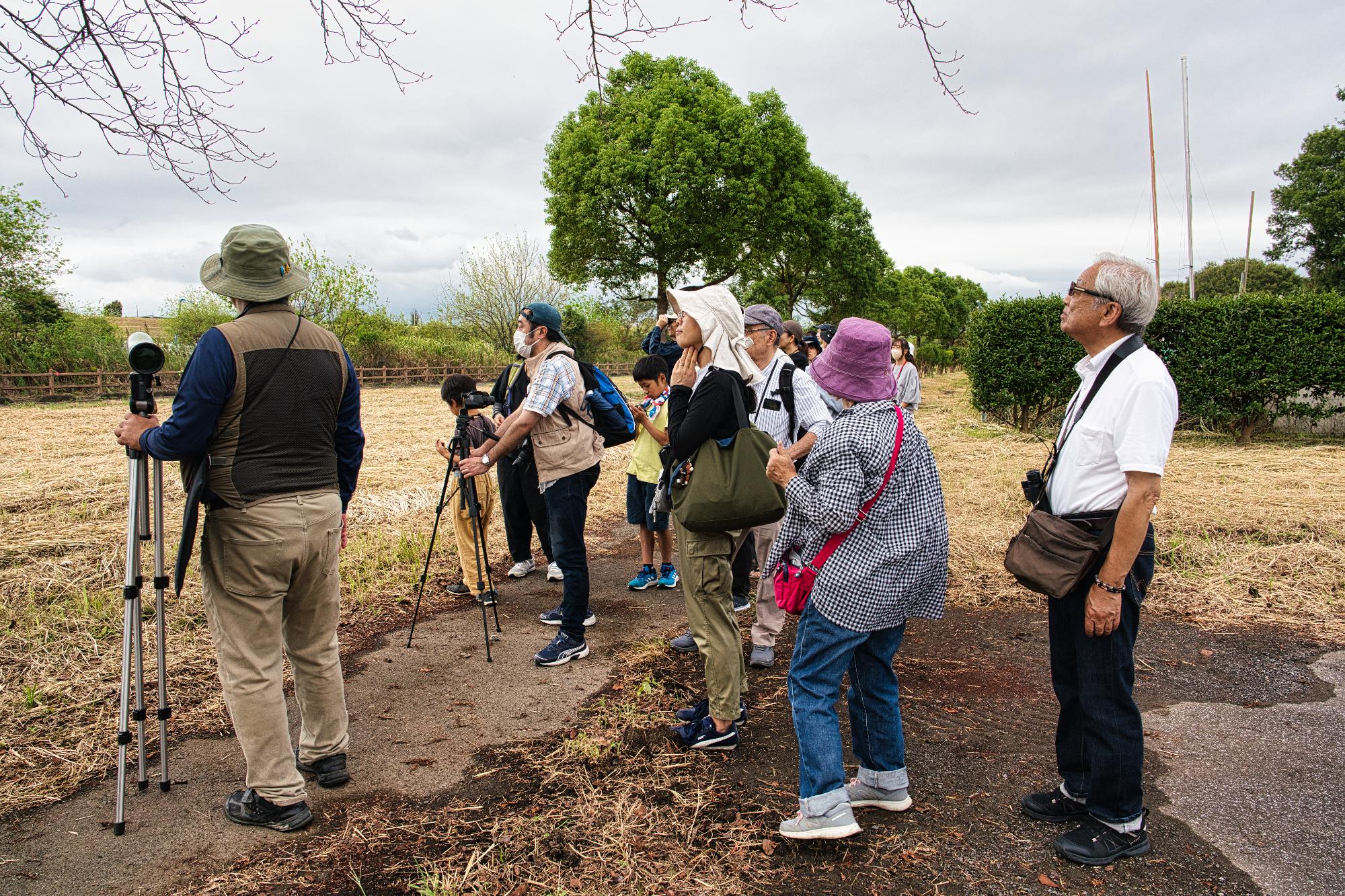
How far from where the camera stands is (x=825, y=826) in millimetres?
2895

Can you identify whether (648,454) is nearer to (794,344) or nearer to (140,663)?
(794,344)

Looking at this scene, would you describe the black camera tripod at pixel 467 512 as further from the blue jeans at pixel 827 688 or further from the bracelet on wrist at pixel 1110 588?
the bracelet on wrist at pixel 1110 588

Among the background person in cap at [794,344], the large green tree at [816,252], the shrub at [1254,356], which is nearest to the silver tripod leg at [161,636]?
the background person in cap at [794,344]

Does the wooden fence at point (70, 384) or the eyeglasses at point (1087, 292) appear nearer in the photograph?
the eyeglasses at point (1087, 292)

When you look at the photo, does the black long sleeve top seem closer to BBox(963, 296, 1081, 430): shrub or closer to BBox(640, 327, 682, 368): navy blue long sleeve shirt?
BBox(640, 327, 682, 368): navy blue long sleeve shirt

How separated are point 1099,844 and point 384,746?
3.06m

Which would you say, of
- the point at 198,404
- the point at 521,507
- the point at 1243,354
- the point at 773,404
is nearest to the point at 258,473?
the point at 198,404

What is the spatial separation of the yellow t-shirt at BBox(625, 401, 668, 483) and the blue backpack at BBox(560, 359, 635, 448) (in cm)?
108

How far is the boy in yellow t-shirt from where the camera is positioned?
19.7ft

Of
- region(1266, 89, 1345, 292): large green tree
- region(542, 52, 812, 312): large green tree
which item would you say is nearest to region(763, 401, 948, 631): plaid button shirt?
region(542, 52, 812, 312): large green tree

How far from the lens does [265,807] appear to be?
3.11 meters

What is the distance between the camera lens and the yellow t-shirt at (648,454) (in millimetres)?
6148

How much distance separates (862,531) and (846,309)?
3547cm

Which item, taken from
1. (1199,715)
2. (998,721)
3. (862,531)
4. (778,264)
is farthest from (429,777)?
(778,264)
